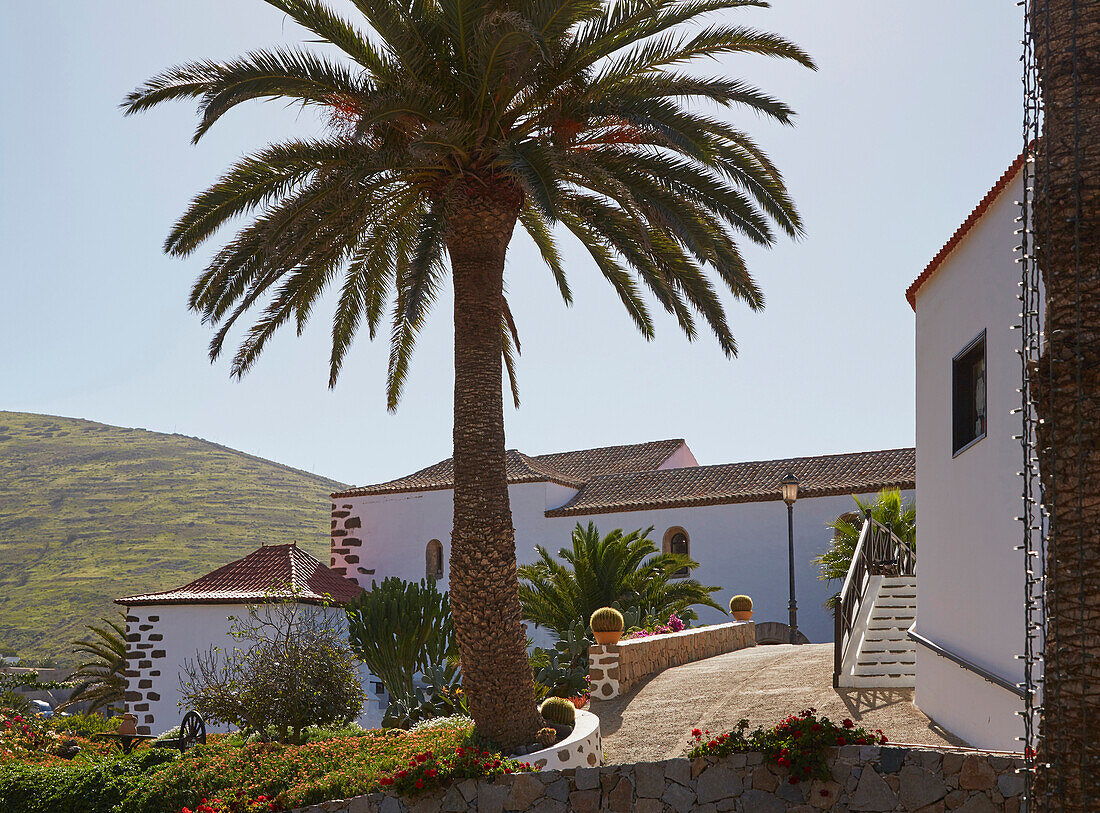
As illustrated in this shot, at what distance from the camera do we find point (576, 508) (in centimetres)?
2883

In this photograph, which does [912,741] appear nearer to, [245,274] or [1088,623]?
[1088,623]

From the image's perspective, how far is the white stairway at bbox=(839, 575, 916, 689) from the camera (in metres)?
13.2

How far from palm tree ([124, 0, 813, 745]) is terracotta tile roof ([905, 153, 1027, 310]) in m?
1.62

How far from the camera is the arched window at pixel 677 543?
27.8 m

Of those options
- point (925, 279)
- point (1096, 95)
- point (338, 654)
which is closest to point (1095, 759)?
point (1096, 95)

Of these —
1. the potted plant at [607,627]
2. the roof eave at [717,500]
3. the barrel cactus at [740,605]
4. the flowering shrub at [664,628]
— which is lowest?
the flowering shrub at [664,628]

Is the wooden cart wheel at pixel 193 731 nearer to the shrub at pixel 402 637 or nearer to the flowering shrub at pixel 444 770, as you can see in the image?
the shrub at pixel 402 637

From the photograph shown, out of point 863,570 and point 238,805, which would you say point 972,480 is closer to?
point 863,570

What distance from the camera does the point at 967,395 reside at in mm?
10906

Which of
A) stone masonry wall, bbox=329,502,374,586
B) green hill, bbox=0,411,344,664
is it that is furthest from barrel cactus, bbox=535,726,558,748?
green hill, bbox=0,411,344,664

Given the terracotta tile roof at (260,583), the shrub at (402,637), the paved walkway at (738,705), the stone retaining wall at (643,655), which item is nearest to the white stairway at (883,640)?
the paved walkway at (738,705)

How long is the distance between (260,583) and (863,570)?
44.5 ft

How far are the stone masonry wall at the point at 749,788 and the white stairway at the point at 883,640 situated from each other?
478 centimetres

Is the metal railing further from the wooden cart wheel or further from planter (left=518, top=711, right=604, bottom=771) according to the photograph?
the wooden cart wheel
